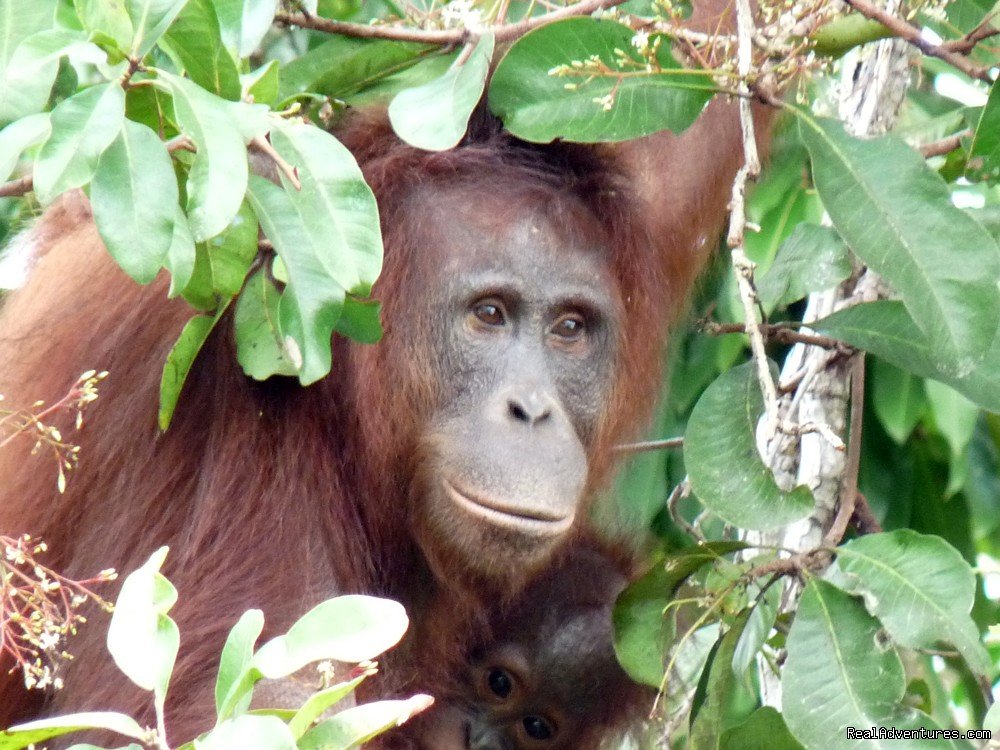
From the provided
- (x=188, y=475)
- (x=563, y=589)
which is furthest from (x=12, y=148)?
(x=563, y=589)

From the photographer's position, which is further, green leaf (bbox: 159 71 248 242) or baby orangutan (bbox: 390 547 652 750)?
baby orangutan (bbox: 390 547 652 750)

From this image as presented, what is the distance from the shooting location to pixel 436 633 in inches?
132

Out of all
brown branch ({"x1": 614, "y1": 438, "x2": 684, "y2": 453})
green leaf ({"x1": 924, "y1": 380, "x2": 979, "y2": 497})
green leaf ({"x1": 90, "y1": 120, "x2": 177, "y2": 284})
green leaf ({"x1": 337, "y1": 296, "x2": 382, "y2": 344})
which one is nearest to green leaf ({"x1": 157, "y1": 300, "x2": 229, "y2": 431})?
green leaf ({"x1": 337, "y1": 296, "x2": 382, "y2": 344})

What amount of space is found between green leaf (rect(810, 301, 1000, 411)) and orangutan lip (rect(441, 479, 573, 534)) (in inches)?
25.7

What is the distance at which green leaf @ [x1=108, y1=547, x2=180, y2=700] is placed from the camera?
1724 millimetres

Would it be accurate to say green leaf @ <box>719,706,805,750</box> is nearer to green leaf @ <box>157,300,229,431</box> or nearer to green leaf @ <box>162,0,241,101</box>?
green leaf @ <box>157,300,229,431</box>

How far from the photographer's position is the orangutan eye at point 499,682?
352 centimetres

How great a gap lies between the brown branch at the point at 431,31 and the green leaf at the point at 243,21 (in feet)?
0.60

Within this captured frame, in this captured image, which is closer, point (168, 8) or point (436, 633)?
point (168, 8)

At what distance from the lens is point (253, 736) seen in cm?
158

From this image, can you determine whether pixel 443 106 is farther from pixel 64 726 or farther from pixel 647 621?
pixel 64 726

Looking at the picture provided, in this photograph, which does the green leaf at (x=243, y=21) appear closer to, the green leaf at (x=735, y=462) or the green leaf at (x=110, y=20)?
the green leaf at (x=110, y=20)

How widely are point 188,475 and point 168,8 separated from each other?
1.19 m

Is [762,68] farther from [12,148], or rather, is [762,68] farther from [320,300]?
[12,148]
